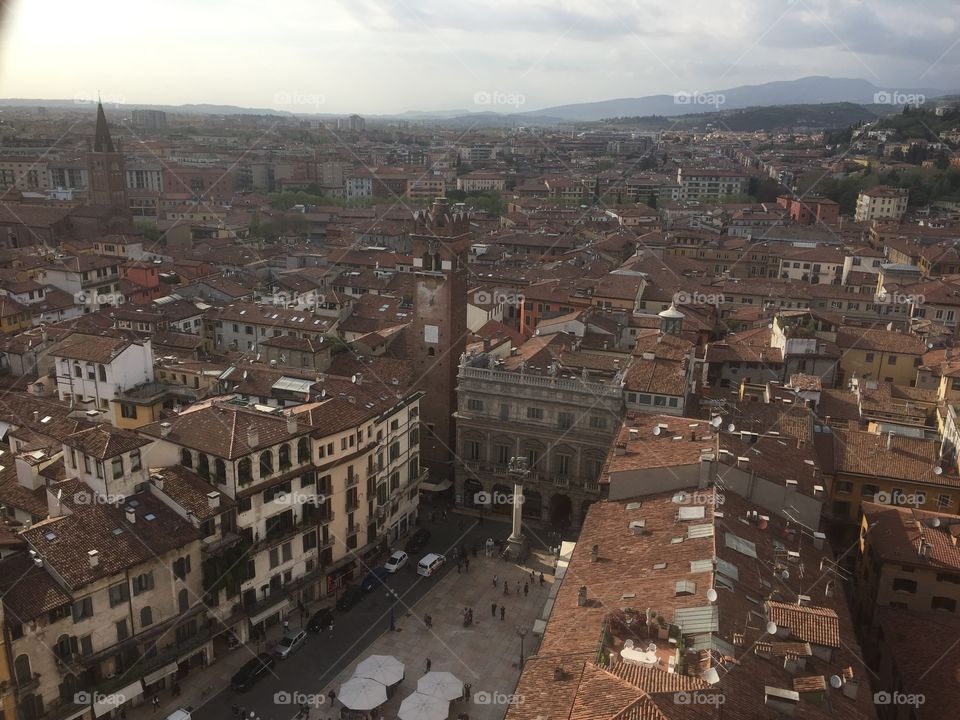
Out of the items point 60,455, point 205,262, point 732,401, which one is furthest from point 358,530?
point 205,262

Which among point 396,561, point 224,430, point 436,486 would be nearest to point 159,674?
point 224,430

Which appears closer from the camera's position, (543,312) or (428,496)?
(428,496)

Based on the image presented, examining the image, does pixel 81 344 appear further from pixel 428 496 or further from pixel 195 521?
pixel 428 496

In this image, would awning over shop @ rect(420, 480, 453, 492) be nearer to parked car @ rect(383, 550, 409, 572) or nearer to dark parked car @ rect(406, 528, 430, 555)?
dark parked car @ rect(406, 528, 430, 555)

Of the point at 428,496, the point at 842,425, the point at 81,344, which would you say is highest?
the point at 81,344

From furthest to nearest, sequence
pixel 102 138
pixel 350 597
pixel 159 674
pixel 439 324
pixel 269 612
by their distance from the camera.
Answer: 1. pixel 102 138
2. pixel 439 324
3. pixel 350 597
4. pixel 269 612
5. pixel 159 674

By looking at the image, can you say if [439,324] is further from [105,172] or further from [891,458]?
[105,172]
